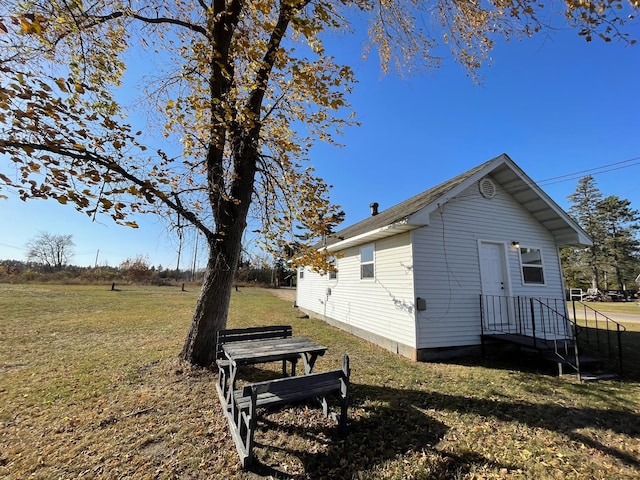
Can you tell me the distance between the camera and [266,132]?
21.7 feet

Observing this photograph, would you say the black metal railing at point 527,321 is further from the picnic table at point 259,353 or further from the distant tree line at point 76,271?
the distant tree line at point 76,271

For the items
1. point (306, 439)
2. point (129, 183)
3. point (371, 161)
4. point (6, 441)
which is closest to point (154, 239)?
point (129, 183)

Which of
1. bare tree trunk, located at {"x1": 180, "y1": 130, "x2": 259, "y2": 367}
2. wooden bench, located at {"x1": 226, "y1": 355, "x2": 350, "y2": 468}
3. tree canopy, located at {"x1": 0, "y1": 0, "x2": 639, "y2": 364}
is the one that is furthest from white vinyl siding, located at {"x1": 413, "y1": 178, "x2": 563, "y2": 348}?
bare tree trunk, located at {"x1": 180, "y1": 130, "x2": 259, "y2": 367}

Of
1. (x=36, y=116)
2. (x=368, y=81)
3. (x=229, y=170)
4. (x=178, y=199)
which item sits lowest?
(x=178, y=199)

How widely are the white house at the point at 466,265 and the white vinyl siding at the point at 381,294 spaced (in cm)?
3

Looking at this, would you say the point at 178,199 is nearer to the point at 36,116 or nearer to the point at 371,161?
the point at 36,116

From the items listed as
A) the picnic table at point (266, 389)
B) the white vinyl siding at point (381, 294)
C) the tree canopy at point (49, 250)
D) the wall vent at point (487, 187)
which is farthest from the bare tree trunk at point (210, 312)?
the tree canopy at point (49, 250)

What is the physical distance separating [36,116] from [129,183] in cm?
120

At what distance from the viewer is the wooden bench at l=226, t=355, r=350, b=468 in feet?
9.02

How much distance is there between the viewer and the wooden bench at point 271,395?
2.75 meters

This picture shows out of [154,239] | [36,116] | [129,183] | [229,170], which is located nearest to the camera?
[36,116]

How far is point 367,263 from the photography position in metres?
9.57

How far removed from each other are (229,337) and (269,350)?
115 centimetres

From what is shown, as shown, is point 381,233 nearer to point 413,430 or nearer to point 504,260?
point 504,260
